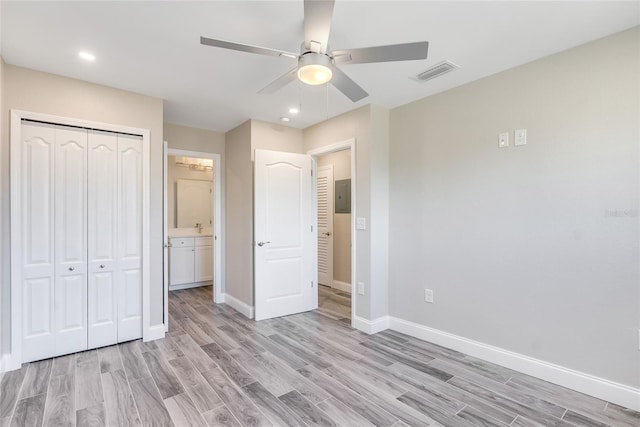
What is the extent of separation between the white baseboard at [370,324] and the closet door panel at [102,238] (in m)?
2.46

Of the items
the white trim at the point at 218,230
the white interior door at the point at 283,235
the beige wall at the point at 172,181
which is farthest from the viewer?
the beige wall at the point at 172,181

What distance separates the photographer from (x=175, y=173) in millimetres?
5754

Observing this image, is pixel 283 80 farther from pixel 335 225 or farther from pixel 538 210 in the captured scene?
pixel 335 225

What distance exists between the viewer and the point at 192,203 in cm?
592

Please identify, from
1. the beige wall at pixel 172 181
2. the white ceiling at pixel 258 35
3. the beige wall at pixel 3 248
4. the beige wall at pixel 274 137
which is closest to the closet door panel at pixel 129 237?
the white ceiling at pixel 258 35

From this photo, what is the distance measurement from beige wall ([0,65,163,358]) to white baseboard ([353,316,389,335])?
82.7 inches

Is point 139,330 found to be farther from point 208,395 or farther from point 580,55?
point 580,55

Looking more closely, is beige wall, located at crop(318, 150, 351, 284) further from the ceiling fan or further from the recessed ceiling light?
the recessed ceiling light

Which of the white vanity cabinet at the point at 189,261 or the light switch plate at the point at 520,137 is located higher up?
the light switch plate at the point at 520,137

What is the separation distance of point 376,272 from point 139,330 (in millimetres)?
2523

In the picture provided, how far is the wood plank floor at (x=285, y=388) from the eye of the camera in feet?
6.42

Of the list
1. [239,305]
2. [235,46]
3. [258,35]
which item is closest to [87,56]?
[258,35]

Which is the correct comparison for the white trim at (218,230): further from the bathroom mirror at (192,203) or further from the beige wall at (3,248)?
the beige wall at (3,248)

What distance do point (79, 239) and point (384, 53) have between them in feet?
9.84
